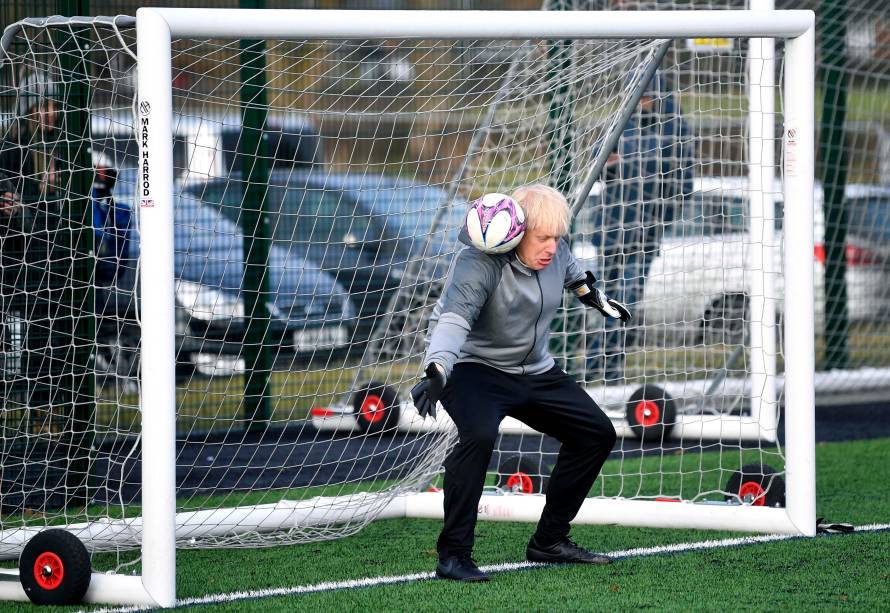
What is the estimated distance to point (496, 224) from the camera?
448 centimetres

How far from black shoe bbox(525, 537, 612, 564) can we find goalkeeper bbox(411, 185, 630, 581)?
0.06 feet

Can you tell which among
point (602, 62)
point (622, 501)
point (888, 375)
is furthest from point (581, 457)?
point (888, 375)

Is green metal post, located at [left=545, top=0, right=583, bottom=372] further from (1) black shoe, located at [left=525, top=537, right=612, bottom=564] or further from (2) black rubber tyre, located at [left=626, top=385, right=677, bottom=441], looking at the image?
(1) black shoe, located at [left=525, top=537, right=612, bottom=564]

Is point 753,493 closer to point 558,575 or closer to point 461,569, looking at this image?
point 558,575

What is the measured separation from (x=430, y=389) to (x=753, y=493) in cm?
231

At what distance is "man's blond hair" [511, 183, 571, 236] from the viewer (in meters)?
4.57

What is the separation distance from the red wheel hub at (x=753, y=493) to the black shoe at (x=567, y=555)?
1151mm

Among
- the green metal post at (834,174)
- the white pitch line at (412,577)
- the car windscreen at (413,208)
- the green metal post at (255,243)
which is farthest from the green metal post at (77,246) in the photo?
the green metal post at (834,174)

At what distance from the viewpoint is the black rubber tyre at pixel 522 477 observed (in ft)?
20.5

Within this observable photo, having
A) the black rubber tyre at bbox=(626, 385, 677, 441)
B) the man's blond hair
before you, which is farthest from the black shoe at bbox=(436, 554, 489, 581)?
the black rubber tyre at bbox=(626, 385, 677, 441)

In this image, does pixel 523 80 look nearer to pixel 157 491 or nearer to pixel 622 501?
pixel 622 501

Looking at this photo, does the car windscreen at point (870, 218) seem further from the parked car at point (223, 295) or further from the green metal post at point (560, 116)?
the parked car at point (223, 295)

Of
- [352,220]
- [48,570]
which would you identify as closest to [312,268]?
[352,220]

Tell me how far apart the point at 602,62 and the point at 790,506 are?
7.69 ft
